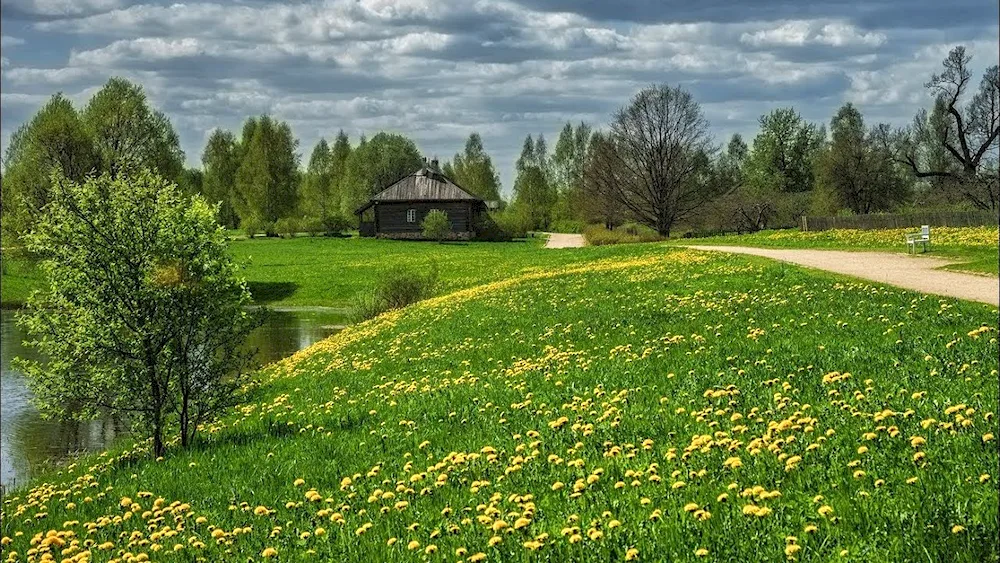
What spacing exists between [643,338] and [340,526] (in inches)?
357

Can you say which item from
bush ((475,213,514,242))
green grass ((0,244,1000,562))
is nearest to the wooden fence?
green grass ((0,244,1000,562))

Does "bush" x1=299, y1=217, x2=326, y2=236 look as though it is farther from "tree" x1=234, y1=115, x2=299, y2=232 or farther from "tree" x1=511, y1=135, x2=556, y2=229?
"tree" x1=511, y1=135, x2=556, y2=229

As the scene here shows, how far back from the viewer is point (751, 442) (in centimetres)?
775

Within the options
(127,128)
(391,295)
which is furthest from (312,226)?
(391,295)

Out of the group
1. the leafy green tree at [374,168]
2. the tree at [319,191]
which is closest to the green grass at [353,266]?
the leafy green tree at [374,168]

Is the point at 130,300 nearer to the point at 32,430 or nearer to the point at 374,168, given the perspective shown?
the point at 32,430

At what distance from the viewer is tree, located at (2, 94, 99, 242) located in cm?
4584

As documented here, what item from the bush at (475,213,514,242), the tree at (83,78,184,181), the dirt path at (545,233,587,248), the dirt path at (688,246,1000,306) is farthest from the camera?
the bush at (475,213,514,242)

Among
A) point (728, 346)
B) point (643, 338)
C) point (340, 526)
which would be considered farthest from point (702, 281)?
point (340, 526)

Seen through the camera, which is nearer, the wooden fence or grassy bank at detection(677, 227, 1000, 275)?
grassy bank at detection(677, 227, 1000, 275)

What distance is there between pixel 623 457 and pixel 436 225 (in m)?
75.2

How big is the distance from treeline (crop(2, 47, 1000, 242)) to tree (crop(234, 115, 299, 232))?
0.15m

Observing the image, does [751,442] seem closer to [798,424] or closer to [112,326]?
[798,424]

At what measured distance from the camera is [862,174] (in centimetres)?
6525
